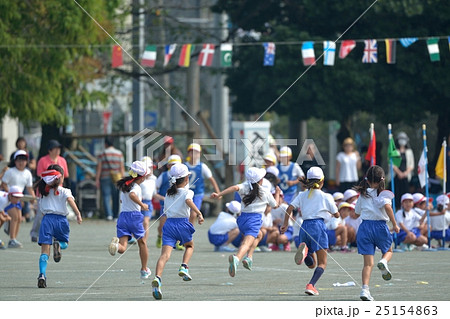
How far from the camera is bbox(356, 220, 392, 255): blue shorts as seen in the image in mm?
12586

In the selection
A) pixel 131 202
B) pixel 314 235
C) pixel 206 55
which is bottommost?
pixel 314 235

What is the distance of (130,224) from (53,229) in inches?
44.5

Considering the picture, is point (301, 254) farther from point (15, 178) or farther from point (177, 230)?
point (15, 178)

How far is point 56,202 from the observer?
14.1 metres

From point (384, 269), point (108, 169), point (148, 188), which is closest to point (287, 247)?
point (148, 188)

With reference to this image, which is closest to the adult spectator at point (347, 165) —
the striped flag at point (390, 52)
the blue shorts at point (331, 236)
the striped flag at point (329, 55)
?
the striped flag at point (329, 55)

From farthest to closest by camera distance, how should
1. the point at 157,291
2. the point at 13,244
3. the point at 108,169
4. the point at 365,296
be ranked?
the point at 108,169, the point at 13,244, the point at 157,291, the point at 365,296

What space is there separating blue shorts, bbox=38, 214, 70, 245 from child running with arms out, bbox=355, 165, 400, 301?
3625mm

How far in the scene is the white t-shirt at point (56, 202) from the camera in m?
14.1

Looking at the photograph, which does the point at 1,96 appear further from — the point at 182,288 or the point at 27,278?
the point at 182,288

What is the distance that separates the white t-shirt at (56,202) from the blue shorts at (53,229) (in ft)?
0.24

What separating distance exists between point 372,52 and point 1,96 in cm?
839

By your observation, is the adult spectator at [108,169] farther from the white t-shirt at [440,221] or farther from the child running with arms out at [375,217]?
the child running with arms out at [375,217]

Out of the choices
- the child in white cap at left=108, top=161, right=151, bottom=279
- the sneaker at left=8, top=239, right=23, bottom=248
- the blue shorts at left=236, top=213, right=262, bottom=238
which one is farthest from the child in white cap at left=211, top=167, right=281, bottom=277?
the sneaker at left=8, top=239, right=23, bottom=248
